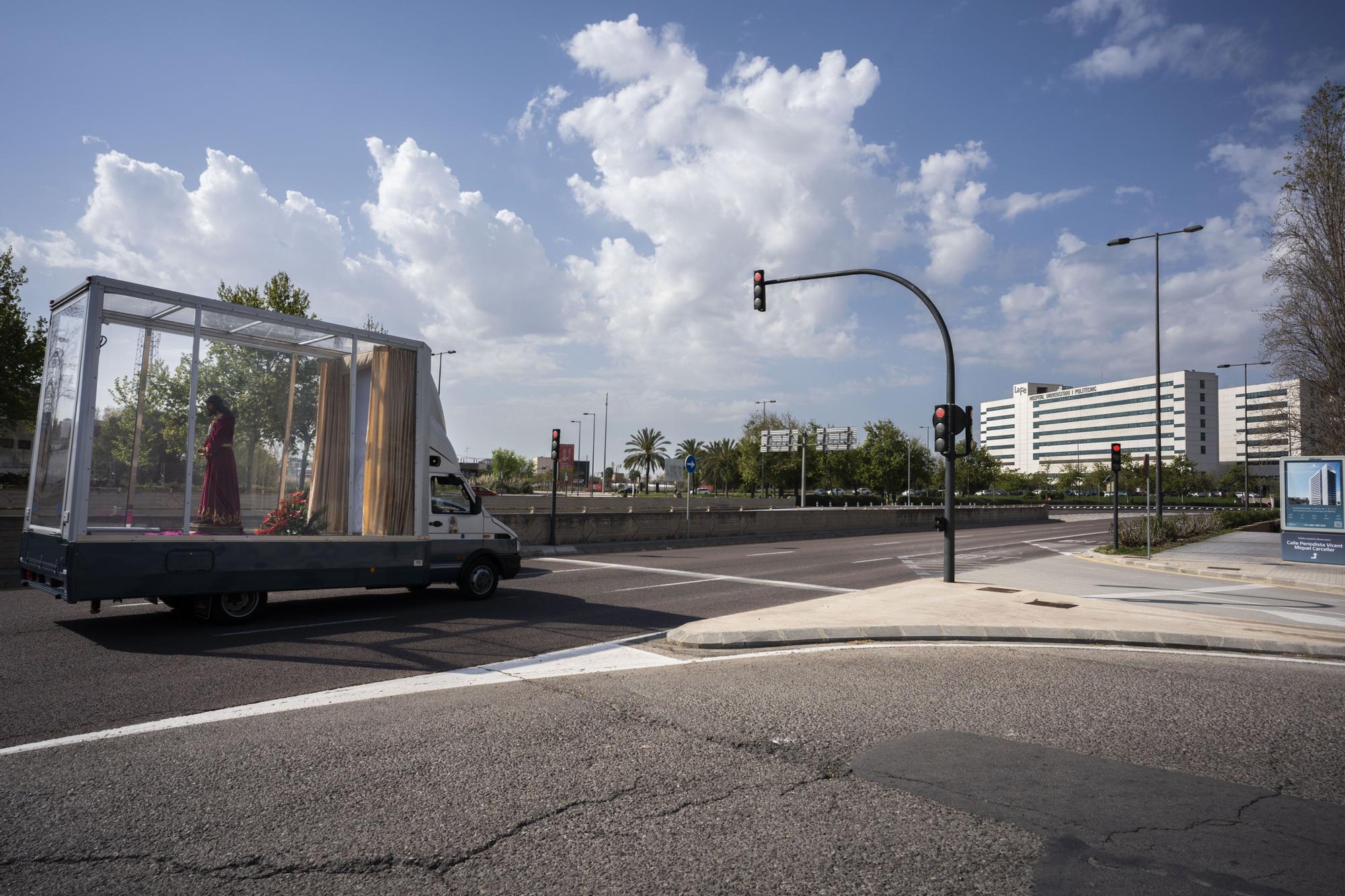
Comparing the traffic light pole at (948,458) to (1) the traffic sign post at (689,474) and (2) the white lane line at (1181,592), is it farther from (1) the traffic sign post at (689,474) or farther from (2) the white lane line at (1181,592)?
(1) the traffic sign post at (689,474)

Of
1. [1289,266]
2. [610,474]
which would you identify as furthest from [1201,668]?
[610,474]

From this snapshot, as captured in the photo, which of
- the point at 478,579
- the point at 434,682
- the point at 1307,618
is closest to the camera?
the point at 434,682

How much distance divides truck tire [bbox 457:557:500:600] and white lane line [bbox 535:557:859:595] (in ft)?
16.1

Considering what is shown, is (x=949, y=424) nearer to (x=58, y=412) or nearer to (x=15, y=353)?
(x=58, y=412)

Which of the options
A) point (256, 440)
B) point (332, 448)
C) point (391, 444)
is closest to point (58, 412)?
point (256, 440)

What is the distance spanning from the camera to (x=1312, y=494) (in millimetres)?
17281

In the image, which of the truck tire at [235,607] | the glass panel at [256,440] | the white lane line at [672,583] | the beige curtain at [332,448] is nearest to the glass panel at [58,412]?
the glass panel at [256,440]

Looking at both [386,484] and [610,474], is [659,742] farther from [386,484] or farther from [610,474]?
[610,474]

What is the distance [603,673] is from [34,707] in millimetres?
4295

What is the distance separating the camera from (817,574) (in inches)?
673

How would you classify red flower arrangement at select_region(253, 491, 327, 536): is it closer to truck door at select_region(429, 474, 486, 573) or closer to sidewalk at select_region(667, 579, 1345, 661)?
truck door at select_region(429, 474, 486, 573)

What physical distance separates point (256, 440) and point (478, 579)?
146 inches

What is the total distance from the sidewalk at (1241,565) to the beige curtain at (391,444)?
16.6 metres

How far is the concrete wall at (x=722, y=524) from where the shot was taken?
23.8 metres
